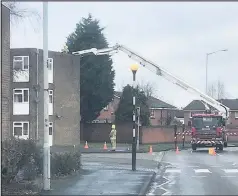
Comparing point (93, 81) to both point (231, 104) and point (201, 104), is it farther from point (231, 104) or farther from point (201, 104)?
point (201, 104)

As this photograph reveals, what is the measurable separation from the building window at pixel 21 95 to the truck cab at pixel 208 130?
1532cm

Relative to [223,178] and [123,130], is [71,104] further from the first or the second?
[223,178]

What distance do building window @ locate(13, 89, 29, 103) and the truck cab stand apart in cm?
1532

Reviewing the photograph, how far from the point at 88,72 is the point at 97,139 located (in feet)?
24.4

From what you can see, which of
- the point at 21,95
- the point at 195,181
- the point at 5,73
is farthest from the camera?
the point at 21,95

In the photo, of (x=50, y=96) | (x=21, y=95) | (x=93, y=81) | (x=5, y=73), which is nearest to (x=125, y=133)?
(x=93, y=81)

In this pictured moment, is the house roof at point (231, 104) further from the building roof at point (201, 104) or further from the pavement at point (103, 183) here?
the pavement at point (103, 183)

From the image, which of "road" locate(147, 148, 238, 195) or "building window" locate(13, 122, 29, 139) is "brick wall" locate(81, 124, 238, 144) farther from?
"road" locate(147, 148, 238, 195)

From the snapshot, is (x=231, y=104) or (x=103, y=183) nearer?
(x=103, y=183)

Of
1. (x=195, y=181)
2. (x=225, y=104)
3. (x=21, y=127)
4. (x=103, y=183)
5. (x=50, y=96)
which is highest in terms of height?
(x=225, y=104)

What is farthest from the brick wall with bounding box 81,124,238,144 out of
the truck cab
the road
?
the road

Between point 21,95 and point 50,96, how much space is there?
3103mm

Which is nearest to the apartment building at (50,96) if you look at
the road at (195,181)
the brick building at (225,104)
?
the road at (195,181)

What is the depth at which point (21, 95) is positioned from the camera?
42781 mm
